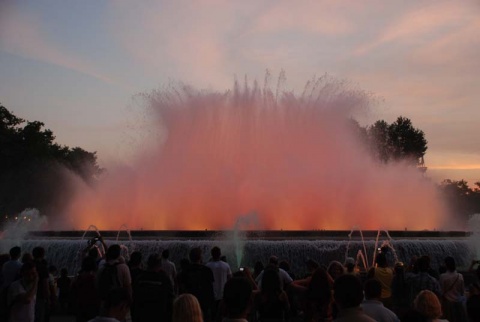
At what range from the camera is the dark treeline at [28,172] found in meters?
58.4

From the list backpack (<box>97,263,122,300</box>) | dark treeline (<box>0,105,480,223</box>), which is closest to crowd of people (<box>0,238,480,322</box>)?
backpack (<box>97,263,122,300</box>)

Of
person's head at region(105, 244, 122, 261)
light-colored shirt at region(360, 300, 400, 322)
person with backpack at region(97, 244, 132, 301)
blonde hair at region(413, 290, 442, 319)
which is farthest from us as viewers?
person's head at region(105, 244, 122, 261)

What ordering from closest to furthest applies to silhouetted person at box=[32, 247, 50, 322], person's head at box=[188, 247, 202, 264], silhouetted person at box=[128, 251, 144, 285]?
silhouetted person at box=[128, 251, 144, 285] → person's head at box=[188, 247, 202, 264] → silhouetted person at box=[32, 247, 50, 322]

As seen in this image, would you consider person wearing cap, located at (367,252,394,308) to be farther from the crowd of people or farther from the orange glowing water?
the orange glowing water

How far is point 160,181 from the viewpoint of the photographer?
112 ft

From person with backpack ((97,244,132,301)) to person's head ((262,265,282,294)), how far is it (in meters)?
1.85

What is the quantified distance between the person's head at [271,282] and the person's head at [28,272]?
124 inches

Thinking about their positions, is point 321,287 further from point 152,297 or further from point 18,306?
point 18,306

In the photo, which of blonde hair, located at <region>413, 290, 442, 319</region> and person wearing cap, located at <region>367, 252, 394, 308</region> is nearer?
blonde hair, located at <region>413, 290, 442, 319</region>

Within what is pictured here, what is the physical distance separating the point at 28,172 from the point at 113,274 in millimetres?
57955

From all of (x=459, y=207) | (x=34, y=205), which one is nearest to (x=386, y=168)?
(x=34, y=205)

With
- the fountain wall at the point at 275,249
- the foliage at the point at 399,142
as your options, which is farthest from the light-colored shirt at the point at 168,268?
the foliage at the point at 399,142

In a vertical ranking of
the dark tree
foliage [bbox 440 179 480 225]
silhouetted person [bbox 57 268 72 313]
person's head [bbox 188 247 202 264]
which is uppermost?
the dark tree

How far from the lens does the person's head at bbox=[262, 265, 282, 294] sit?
20.1 feet
